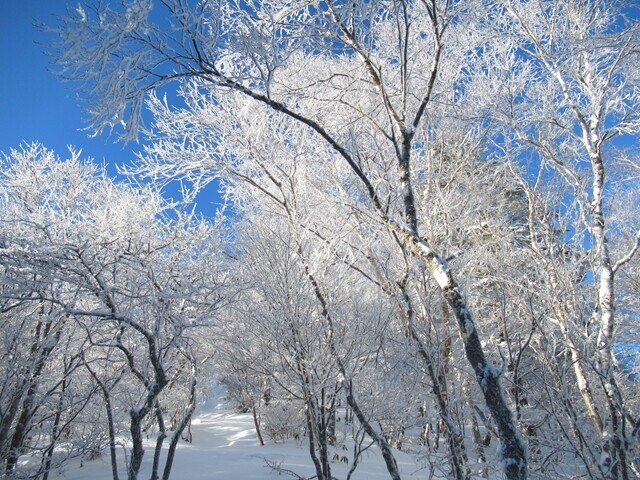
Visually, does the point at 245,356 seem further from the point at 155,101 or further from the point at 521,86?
the point at 521,86

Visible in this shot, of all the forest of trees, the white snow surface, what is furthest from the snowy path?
the forest of trees

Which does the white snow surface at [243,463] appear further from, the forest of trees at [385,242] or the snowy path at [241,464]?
the forest of trees at [385,242]

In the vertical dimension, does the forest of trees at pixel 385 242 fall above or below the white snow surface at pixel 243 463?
above

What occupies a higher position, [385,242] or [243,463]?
[385,242]

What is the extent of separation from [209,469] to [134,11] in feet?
38.3

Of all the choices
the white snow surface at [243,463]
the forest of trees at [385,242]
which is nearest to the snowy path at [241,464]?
the white snow surface at [243,463]

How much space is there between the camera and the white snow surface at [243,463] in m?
10.4

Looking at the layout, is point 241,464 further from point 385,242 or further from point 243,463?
point 385,242

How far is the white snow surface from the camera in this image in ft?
34.1

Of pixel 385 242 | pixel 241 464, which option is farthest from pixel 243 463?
pixel 385 242

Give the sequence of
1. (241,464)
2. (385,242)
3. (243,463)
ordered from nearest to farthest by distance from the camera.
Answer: (385,242), (241,464), (243,463)

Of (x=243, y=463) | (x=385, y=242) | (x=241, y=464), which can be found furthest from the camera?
(x=243, y=463)

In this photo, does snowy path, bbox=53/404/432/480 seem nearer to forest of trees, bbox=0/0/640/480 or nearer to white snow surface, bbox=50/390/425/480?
white snow surface, bbox=50/390/425/480

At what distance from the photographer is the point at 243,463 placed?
38.6 feet
